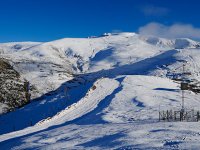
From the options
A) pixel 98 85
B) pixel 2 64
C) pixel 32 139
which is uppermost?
pixel 2 64

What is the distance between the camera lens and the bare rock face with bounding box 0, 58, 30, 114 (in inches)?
4633

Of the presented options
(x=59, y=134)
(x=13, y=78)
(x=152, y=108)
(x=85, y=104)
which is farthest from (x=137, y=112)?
(x=13, y=78)

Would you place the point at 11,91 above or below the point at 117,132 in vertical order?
above

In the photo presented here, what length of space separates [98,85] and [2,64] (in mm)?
108142

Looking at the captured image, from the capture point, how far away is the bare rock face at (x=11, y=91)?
118 metres

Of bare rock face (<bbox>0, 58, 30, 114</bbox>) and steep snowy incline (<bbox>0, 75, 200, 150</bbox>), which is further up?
bare rock face (<bbox>0, 58, 30, 114</bbox>)

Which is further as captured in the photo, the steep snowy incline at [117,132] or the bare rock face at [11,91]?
the bare rock face at [11,91]

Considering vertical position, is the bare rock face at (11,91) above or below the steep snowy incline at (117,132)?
above

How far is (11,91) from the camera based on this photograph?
13012 cm

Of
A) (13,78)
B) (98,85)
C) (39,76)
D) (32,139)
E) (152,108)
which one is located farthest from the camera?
(39,76)

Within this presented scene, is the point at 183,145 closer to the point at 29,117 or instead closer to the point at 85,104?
the point at 85,104

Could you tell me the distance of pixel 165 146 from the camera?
71.5 feet

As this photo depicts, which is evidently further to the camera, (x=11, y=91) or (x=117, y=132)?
(x=11, y=91)

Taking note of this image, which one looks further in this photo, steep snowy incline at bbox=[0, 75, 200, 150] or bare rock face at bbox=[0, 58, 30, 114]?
bare rock face at bbox=[0, 58, 30, 114]
